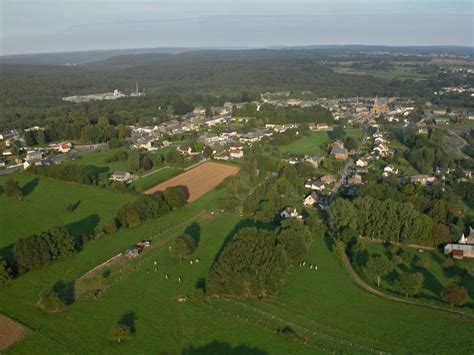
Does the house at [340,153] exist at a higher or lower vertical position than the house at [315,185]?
higher

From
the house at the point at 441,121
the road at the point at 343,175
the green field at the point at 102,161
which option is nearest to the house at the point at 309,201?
the road at the point at 343,175

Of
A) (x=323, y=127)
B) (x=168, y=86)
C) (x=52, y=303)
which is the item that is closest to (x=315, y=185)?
(x=52, y=303)

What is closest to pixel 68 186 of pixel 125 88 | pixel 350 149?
pixel 350 149

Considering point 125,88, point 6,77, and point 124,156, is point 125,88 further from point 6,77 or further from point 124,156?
point 124,156

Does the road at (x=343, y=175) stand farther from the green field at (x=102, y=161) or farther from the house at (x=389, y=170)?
the green field at (x=102, y=161)

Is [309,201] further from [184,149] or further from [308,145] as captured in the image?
[308,145]

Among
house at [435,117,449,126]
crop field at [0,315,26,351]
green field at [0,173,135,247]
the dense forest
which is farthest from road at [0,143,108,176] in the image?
house at [435,117,449,126]
